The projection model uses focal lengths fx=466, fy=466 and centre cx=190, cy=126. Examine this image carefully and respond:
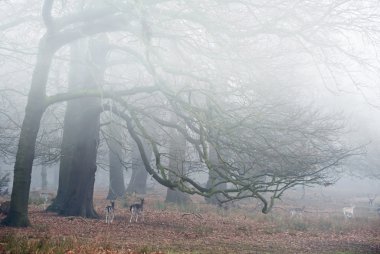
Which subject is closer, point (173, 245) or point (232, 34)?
point (173, 245)

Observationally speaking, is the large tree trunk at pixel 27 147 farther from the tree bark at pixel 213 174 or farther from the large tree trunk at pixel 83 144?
the tree bark at pixel 213 174

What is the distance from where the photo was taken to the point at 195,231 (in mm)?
14312

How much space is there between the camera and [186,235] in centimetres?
1338

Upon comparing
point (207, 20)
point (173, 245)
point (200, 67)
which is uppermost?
point (207, 20)

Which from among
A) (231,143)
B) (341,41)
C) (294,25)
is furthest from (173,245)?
(341,41)

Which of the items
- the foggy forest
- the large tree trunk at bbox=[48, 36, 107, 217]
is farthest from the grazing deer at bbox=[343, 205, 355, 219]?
the large tree trunk at bbox=[48, 36, 107, 217]

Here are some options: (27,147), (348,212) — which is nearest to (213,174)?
(27,147)

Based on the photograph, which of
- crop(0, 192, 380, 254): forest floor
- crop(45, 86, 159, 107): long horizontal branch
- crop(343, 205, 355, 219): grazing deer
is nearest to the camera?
crop(0, 192, 380, 254): forest floor

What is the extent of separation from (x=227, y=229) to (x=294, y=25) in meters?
6.94

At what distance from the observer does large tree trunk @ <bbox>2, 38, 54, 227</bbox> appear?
41.0 ft

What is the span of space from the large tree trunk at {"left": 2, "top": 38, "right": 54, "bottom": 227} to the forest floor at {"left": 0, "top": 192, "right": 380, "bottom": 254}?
59 centimetres

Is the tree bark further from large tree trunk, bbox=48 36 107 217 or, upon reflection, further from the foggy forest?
large tree trunk, bbox=48 36 107 217

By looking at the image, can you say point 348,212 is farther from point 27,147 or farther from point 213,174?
point 27,147

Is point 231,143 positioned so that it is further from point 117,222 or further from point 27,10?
point 27,10
